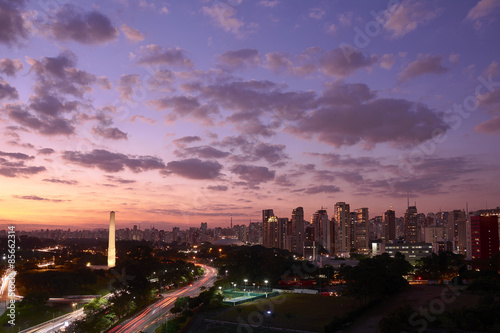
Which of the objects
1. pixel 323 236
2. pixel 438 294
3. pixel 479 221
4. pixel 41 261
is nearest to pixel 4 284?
pixel 41 261

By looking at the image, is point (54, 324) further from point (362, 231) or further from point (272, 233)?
point (272, 233)

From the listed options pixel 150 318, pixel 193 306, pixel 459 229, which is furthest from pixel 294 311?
pixel 459 229

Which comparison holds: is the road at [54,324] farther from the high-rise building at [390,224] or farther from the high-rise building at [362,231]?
the high-rise building at [390,224]

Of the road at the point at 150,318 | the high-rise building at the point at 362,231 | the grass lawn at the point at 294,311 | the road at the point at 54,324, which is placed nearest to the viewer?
the grass lawn at the point at 294,311

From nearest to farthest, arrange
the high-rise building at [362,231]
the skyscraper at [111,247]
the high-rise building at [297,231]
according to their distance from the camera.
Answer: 1. the skyscraper at [111,247]
2. the high-rise building at [362,231]
3. the high-rise building at [297,231]

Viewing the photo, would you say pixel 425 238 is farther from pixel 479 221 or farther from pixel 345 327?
pixel 345 327

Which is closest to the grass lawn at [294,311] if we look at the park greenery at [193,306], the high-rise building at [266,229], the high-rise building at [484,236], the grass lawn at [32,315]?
the park greenery at [193,306]

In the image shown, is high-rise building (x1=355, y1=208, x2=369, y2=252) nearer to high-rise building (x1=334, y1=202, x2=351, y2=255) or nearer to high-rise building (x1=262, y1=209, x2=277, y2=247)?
high-rise building (x1=334, y1=202, x2=351, y2=255)
